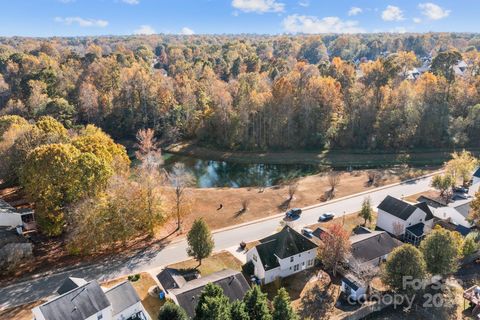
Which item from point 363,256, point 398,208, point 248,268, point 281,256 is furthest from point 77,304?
point 398,208

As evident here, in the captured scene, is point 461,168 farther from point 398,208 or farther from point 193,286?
point 193,286

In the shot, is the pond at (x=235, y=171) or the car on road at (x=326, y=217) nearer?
the car on road at (x=326, y=217)

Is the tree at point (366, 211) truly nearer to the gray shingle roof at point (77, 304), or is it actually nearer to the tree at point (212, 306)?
the tree at point (212, 306)

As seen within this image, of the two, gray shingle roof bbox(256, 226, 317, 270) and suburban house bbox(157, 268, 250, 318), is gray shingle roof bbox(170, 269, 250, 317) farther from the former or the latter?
gray shingle roof bbox(256, 226, 317, 270)

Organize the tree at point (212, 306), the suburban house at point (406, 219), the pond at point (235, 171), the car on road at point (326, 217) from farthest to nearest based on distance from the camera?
the pond at point (235, 171), the car on road at point (326, 217), the suburban house at point (406, 219), the tree at point (212, 306)

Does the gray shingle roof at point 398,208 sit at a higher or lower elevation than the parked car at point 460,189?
higher

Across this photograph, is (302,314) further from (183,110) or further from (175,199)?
(183,110)

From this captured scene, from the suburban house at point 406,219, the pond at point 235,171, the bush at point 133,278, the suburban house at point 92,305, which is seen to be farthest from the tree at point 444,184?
the suburban house at point 92,305
